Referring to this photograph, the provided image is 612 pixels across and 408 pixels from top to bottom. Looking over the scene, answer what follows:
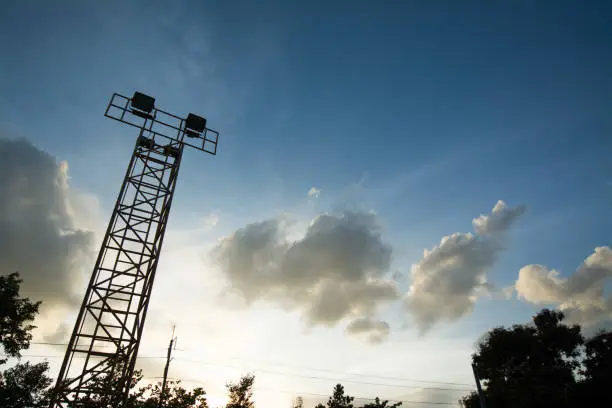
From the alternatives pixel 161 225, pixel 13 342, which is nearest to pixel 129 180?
pixel 161 225

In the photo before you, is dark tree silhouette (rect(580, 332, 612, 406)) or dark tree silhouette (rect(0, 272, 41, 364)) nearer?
dark tree silhouette (rect(0, 272, 41, 364))

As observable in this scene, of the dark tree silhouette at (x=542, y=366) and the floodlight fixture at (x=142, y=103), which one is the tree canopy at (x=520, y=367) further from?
the floodlight fixture at (x=142, y=103)

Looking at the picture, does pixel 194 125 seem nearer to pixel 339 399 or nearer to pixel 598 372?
pixel 339 399

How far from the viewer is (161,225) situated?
60.7 ft

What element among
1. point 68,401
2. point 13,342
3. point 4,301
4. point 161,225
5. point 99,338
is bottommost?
point 68,401

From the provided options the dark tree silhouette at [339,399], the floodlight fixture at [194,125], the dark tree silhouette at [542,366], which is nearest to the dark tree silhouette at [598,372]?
the dark tree silhouette at [542,366]

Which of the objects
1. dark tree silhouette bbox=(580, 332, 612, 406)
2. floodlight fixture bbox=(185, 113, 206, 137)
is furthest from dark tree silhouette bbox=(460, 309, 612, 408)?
floodlight fixture bbox=(185, 113, 206, 137)

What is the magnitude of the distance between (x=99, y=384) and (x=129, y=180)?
9.72 meters

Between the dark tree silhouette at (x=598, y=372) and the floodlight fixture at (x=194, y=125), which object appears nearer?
the floodlight fixture at (x=194, y=125)

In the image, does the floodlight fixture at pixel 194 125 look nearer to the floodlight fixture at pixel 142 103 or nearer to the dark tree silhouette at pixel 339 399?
the floodlight fixture at pixel 142 103

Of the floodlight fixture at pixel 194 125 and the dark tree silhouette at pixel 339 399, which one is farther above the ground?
the floodlight fixture at pixel 194 125

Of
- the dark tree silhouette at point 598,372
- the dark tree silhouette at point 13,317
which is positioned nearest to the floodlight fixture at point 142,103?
the dark tree silhouette at point 13,317

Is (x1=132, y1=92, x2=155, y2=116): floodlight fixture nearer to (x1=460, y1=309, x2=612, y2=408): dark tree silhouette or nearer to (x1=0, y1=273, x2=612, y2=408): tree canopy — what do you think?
(x1=0, y1=273, x2=612, y2=408): tree canopy

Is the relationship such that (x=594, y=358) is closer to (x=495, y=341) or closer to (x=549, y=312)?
(x=549, y=312)
